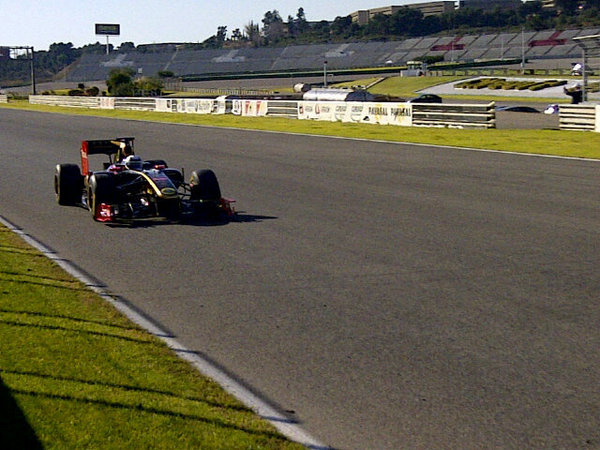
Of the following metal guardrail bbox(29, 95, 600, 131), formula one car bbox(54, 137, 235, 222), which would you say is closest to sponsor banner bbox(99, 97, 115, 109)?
metal guardrail bbox(29, 95, 600, 131)

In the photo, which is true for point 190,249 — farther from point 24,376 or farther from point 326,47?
point 326,47

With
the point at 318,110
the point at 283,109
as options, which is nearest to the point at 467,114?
the point at 318,110

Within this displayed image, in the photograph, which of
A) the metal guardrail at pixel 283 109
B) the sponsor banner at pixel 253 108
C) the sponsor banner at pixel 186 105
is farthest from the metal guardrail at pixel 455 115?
the sponsor banner at pixel 186 105

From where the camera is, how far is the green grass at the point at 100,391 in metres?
4.84

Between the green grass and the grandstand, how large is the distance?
105974 mm

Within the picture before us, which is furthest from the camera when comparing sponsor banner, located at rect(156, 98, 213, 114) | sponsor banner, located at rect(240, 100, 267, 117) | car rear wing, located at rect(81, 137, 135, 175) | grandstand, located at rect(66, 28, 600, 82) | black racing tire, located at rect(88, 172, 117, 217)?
grandstand, located at rect(66, 28, 600, 82)

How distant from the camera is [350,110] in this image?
116 ft

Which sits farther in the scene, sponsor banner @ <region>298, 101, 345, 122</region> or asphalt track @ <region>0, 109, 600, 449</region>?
sponsor banner @ <region>298, 101, 345, 122</region>

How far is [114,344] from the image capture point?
6742 mm

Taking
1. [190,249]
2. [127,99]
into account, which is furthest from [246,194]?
[127,99]

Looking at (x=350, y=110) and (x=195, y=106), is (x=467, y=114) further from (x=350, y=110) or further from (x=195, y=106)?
(x=195, y=106)

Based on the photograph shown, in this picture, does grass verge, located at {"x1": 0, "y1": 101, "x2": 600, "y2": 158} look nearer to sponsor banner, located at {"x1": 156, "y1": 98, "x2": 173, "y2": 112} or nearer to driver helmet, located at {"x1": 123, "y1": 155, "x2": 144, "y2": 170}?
sponsor banner, located at {"x1": 156, "y1": 98, "x2": 173, "y2": 112}

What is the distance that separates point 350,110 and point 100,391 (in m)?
30.4

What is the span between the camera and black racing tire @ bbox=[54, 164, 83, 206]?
14445mm
